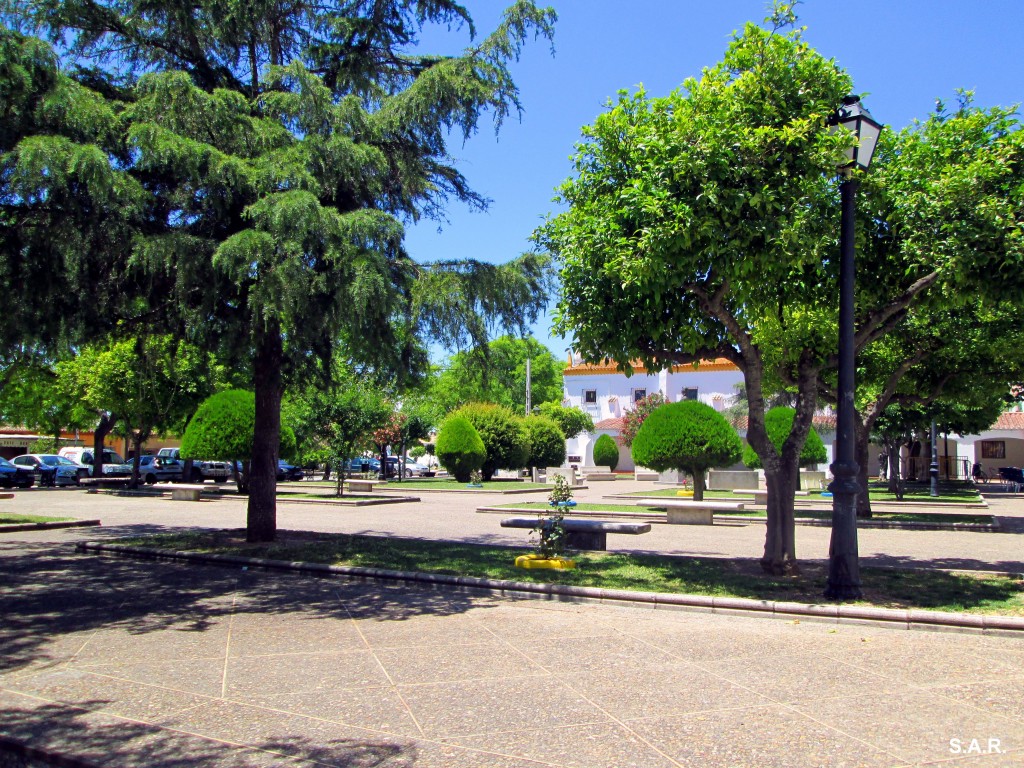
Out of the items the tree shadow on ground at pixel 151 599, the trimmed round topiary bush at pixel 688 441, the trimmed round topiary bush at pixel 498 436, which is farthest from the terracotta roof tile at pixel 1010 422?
the tree shadow on ground at pixel 151 599

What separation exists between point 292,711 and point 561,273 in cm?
689

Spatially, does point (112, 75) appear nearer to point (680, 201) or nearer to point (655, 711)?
point (680, 201)

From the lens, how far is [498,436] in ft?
138

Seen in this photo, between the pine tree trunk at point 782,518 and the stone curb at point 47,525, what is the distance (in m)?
14.8

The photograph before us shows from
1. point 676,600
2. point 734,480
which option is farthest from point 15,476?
point 676,600

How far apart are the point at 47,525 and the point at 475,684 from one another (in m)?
14.9

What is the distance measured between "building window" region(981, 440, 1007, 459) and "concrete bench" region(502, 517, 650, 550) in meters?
51.8

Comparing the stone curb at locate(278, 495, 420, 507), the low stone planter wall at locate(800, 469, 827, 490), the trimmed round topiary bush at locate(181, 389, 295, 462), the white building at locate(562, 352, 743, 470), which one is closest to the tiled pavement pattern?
the stone curb at locate(278, 495, 420, 507)

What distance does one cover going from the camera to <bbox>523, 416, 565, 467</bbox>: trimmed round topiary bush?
148 feet

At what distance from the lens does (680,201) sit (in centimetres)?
927

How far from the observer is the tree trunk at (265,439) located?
A: 43.7 feet

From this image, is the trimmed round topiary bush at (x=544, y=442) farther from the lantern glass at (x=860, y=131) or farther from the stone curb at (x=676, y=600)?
the lantern glass at (x=860, y=131)

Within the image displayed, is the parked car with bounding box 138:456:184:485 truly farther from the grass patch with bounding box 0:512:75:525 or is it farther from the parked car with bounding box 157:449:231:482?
the grass patch with bounding box 0:512:75:525

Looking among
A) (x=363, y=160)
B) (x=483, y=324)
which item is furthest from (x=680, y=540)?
(x=363, y=160)
